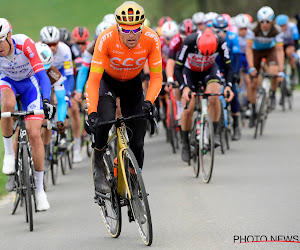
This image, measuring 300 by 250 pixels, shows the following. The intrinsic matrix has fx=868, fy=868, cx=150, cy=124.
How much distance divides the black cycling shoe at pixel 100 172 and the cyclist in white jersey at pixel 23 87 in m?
0.91

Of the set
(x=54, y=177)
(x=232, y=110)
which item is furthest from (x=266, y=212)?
(x=232, y=110)

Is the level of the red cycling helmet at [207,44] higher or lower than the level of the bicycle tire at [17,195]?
higher

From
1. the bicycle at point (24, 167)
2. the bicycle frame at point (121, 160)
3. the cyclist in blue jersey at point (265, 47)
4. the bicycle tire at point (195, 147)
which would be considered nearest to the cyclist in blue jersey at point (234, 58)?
the cyclist in blue jersey at point (265, 47)

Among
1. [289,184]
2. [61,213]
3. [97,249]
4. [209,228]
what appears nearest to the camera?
[97,249]

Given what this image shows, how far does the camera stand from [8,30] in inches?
352

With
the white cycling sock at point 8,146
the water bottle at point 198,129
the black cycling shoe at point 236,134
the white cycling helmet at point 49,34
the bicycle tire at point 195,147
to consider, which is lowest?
the black cycling shoe at point 236,134

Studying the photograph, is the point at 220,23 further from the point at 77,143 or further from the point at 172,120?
the point at 77,143

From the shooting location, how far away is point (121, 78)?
27.8 ft

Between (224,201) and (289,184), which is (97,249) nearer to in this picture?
(224,201)

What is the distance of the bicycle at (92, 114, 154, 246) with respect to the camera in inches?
292

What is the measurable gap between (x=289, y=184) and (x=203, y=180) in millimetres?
1175

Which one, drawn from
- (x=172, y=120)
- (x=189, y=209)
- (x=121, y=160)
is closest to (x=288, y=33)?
(x=172, y=120)

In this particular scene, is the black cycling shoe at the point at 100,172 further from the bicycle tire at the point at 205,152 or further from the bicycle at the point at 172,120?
the bicycle at the point at 172,120

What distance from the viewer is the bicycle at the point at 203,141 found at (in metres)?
11.2
